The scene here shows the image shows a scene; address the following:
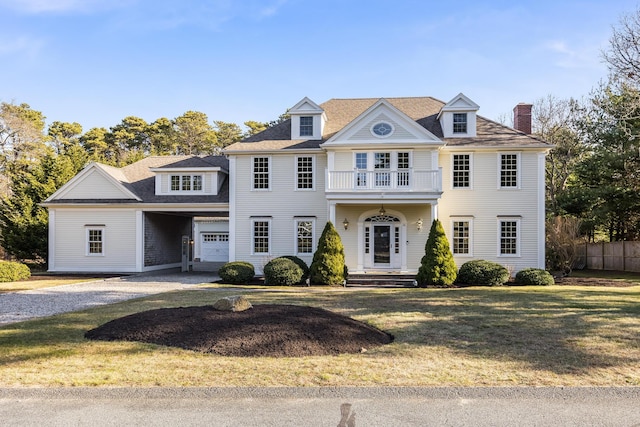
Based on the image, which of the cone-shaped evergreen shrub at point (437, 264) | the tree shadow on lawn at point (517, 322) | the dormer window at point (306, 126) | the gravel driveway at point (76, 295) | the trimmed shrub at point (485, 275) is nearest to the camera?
the tree shadow on lawn at point (517, 322)

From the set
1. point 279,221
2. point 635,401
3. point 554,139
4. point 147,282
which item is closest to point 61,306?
point 147,282

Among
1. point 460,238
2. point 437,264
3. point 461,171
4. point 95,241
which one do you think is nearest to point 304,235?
point 437,264

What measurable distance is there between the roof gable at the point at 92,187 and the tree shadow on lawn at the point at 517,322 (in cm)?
1341

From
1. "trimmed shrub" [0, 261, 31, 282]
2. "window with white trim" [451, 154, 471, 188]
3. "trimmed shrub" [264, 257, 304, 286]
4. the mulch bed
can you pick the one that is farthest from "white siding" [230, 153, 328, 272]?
the mulch bed

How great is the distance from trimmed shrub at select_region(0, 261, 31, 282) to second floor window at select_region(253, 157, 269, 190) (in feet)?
35.1

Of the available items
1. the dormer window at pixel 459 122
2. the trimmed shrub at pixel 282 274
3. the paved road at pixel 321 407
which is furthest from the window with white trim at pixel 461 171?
the paved road at pixel 321 407

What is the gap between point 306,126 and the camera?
2280 cm

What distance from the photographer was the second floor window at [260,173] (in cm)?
2247

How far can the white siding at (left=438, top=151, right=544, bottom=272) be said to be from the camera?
69.9ft

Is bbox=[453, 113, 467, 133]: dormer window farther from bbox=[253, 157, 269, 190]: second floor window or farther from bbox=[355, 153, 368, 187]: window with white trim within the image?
bbox=[253, 157, 269, 190]: second floor window

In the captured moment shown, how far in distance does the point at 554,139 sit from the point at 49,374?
3923 centimetres

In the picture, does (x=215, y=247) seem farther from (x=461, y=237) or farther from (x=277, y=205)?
(x=461, y=237)

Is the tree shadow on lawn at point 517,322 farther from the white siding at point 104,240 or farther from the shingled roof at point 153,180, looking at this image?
the white siding at point 104,240

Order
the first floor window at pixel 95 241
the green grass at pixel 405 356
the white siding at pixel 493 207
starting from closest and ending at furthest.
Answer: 1. the green grass at pixel 405 356
2. the white siding at pixel 493 207
3. the first floor window at pixel 95 241
